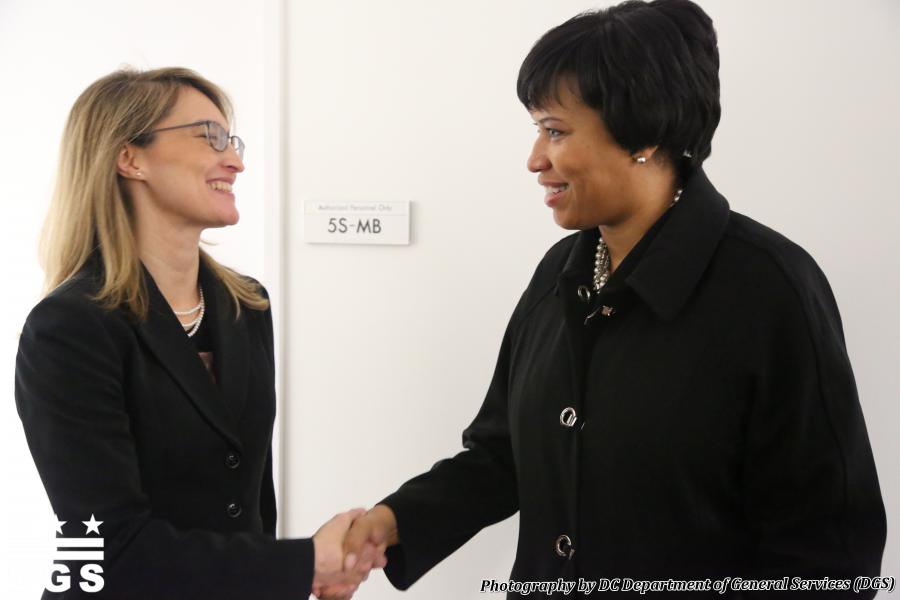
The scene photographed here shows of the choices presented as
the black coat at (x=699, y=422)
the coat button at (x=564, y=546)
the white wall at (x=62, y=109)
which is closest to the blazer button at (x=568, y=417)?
the black coat at (x=699, y=422)

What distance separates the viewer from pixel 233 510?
5.33 ft

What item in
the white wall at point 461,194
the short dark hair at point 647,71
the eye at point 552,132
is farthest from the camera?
the white wall at point 461,194

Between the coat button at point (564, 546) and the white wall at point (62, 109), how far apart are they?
4.10ft

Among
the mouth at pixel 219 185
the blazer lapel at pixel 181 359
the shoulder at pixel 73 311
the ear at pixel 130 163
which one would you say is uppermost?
the ear at pixel 130 163

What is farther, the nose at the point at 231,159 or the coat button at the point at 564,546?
the nose at the point at 231,159

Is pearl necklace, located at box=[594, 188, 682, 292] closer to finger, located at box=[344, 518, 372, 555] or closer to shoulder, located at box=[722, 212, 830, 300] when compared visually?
shoulder, located at box=[722, 212, 830, 300]

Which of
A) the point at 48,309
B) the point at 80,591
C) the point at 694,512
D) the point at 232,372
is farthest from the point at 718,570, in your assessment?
the point at 48,309

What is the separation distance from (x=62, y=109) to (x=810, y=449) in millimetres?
2361

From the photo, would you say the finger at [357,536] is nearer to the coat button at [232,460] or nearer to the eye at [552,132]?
the coat button at [232,460]

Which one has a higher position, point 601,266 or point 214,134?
point 214,134

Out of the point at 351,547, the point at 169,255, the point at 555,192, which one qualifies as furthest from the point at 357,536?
the point at 555,192

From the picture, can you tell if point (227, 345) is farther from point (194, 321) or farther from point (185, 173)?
point (185, 173)

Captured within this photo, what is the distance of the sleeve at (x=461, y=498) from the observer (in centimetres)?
169

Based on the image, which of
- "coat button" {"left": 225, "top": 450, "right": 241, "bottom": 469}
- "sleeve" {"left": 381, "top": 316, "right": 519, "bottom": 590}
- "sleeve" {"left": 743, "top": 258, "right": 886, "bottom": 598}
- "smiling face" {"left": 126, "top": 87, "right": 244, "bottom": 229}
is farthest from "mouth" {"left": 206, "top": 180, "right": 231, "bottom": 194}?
"sleeve" {"left": 743, "top": 258, "right": 886, "bottom": 598}
